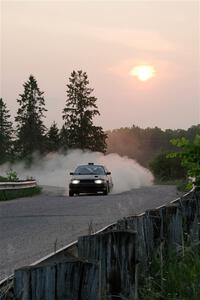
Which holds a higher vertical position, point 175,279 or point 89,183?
point 89,183

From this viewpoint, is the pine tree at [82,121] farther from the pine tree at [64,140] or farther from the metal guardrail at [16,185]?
the metal guardrail at [16,185]

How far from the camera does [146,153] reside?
200 meters

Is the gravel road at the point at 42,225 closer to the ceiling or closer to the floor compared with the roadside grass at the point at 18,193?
closer to the floor

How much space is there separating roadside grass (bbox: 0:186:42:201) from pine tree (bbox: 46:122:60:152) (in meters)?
59.5

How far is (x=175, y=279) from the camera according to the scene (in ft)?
21.9

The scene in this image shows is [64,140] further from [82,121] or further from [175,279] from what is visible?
[175,279]

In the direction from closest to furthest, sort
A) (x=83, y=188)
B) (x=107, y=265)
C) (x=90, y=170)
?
(x=107, y=265) < (x=83, y=188) < (x=90, y=170)

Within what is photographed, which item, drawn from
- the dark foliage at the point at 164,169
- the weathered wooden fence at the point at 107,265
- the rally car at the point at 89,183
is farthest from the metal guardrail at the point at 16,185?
the dark foliage at the point at 164,169

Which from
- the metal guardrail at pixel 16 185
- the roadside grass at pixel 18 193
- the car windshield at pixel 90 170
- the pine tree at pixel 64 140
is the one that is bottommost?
the roadside grass at pixel 18 193

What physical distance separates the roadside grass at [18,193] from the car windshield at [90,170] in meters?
2.42

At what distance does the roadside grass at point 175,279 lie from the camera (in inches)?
236

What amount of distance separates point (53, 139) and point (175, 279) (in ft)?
303

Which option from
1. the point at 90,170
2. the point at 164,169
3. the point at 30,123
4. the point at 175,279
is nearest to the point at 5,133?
the point at 30,123

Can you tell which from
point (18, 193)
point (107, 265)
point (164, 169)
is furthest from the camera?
point (164, 169)
